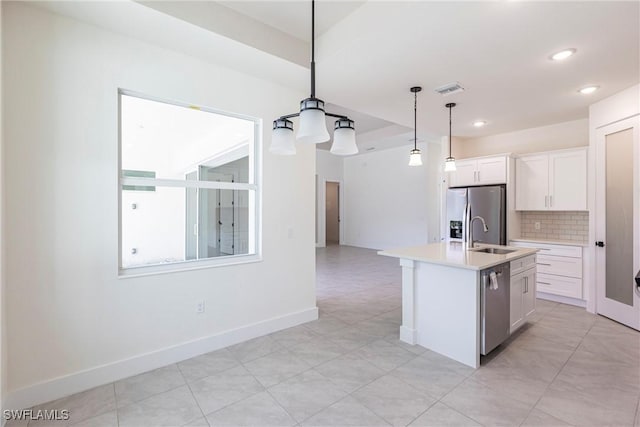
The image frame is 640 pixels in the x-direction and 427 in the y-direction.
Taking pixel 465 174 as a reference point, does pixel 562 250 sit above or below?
below

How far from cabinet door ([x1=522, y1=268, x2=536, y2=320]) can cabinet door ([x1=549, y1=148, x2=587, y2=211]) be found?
1.76m

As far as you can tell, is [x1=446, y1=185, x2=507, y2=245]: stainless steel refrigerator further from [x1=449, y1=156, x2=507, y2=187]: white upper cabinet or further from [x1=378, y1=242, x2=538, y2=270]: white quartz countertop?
[x1=378, y1=242, x2=538, y2=270]: white quartz countertop

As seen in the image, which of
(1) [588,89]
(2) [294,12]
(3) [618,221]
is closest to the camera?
(2) [294,12]

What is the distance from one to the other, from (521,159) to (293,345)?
454cm

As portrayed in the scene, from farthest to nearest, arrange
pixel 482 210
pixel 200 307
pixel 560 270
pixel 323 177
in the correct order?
pixel 323 177, pixel 482 210, pixel 560 270, pixel 200 307

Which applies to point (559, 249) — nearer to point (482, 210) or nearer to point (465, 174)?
point (482, 210)

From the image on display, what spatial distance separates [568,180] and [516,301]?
2.50 m

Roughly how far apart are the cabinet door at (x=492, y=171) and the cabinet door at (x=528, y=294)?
6.62ft

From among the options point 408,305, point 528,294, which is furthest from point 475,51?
point 528,294

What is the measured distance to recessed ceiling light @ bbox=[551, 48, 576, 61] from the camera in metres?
2.55

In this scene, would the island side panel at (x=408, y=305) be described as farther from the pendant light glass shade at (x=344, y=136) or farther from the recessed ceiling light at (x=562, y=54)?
the recessed ceiling light at (x=562, y=54)

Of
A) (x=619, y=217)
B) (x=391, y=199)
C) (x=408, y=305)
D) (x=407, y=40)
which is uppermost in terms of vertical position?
(x=407, y=40)

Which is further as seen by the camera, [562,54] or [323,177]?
[323,177]

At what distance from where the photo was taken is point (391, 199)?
8711 millimetres
